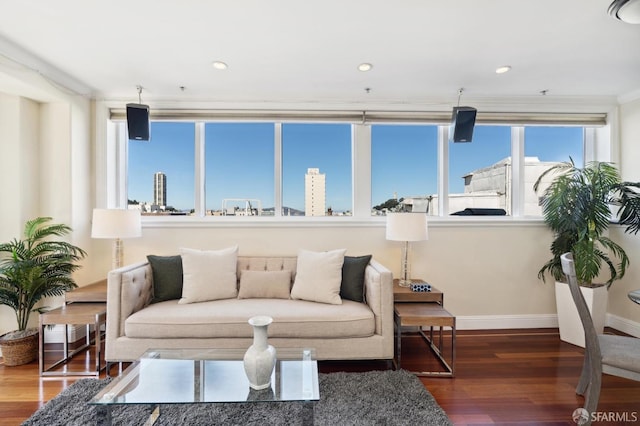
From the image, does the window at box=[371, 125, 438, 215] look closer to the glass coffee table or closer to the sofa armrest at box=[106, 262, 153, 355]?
the glass coffee table

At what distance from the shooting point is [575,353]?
2.70 meters

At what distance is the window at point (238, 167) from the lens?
332 cm

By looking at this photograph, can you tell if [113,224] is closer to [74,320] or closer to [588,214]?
[74,320]

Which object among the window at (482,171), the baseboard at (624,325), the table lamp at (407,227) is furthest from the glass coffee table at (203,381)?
the baseboard at (624,325)

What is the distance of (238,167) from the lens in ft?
10.9

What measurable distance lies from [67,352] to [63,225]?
43.1 inches

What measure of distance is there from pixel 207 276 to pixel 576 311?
3.38m

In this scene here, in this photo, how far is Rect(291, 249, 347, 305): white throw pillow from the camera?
8.37 ft

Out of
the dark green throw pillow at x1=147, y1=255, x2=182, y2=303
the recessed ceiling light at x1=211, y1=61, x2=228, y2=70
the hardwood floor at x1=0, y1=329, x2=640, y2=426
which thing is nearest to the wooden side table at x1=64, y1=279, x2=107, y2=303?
the dark green throw pillow at x1=147, y1=255, x2=182, y2=303

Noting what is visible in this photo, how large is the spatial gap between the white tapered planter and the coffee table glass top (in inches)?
103

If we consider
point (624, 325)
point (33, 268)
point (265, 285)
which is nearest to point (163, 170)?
point (33, 268)

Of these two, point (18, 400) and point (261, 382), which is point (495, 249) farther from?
point (18, 400)

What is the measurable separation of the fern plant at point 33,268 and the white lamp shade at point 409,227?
289 centimetres

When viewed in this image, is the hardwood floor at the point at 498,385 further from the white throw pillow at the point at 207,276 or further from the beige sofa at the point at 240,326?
the white throw pillow at the point at 207,276
